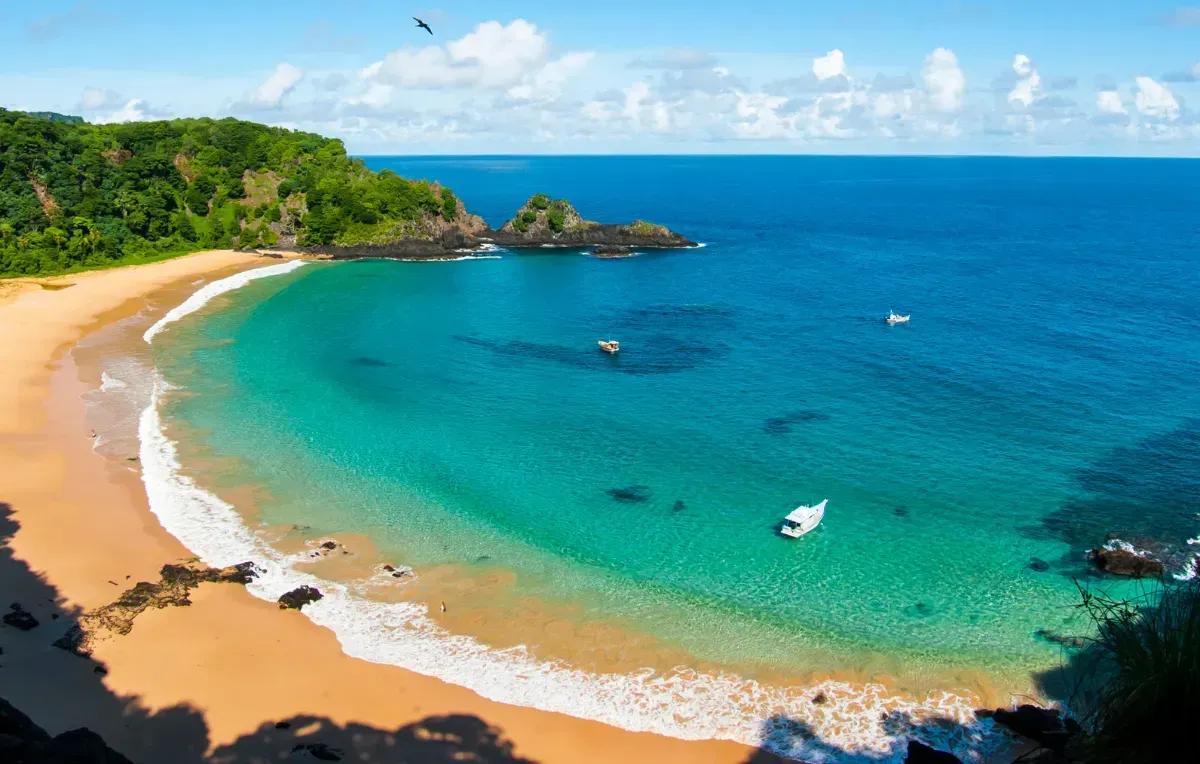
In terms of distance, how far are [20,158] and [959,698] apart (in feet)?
383

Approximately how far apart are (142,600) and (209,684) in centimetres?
653

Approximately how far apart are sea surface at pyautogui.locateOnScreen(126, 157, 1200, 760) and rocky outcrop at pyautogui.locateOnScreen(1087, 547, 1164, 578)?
0.80m

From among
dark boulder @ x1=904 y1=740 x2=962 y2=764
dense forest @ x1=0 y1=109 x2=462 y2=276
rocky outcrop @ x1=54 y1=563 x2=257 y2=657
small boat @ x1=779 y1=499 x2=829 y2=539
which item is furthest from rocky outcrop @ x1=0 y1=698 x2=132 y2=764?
dense forest @ x1=0 y1=109 x2=462 y2=276

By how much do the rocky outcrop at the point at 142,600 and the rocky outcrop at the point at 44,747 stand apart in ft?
26.7

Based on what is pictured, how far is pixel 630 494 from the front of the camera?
133ft

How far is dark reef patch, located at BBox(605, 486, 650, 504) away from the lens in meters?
39.8

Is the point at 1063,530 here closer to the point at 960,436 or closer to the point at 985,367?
the point at 960,436

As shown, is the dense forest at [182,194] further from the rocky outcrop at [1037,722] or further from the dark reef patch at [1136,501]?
the rocky outcrop at [1037,722]

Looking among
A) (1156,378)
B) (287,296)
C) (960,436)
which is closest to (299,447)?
(960,436)

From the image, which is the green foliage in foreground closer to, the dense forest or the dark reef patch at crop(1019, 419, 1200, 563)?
the dark reef patch at crop(1019, 419, 1200, 563)

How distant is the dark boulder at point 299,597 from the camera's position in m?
30.4

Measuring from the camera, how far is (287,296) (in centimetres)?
8769

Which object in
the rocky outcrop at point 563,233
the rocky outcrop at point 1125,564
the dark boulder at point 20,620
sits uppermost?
the rocky outcrop at point 563,233

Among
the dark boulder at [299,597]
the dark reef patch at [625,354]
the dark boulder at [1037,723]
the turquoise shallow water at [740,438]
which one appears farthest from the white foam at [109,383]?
the dark boulder at [1037,723]
